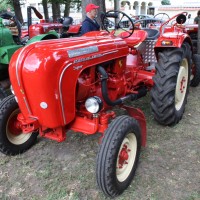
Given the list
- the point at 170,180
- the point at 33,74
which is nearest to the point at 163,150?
the point at 170,180

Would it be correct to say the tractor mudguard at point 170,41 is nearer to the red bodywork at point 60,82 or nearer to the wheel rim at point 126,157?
the red bodywork at point 60,82

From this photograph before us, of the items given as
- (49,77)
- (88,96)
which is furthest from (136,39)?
(49,77)

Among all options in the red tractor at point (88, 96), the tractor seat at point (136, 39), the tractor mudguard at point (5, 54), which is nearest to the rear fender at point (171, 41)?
the red tractor at point (88, 96)

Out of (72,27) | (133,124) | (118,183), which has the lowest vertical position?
(118,183)

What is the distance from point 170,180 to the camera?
2600mm

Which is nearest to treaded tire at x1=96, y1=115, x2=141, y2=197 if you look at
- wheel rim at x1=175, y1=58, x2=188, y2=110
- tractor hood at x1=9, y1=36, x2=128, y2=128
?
tractor hood at x1=9, y1=36, x2=128, y2=128

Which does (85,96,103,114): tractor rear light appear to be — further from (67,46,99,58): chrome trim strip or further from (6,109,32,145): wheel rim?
(6,109,32,145): wheel rim

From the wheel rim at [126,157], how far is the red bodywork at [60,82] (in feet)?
0.89

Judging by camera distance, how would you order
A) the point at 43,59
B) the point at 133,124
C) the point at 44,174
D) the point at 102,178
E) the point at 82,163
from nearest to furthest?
1. the point at 43,59
2. the point at 102,178
3. the point at 133,124
4. the point at 44,174
5. the point at 82,163

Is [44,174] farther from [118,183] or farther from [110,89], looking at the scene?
[110,89]

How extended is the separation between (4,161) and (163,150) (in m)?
1.84

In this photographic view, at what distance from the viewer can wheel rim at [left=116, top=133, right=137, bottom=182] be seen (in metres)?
2.45

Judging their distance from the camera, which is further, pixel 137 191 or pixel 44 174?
pixel 44 174

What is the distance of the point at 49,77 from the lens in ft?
6.91
